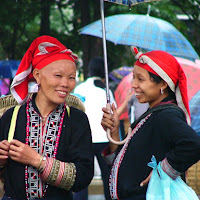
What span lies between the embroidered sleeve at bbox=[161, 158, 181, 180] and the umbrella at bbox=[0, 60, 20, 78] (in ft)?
19.4

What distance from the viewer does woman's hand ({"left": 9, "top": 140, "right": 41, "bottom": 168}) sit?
2.64 metres

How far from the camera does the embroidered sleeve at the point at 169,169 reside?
2729 mm

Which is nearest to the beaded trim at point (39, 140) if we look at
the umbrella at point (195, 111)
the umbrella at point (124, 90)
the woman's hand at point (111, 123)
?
the woman's hand at point (111, 123)

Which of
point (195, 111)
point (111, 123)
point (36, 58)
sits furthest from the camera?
point (195, 111)

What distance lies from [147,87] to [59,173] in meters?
0.89

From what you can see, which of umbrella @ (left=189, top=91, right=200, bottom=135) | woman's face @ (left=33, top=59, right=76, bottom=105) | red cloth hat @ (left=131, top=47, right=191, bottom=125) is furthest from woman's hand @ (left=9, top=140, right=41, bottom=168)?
umbrella @ (left=189, top=91, right=200, bottom=135)

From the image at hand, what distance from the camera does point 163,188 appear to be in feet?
8.98

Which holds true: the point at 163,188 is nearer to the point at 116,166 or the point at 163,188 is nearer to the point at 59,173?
the point at 116,166

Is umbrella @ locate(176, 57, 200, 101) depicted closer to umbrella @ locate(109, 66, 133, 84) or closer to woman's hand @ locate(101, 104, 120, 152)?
woman's hand @ locate(101, 104, 120, 152)

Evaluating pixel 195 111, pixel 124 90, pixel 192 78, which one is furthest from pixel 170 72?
pixel 124 90

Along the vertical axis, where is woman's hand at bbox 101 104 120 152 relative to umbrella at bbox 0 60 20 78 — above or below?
above

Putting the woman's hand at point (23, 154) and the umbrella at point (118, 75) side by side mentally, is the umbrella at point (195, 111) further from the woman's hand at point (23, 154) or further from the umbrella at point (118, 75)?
the umbrella at point (118, 75)

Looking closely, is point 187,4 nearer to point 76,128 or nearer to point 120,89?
point 120,89

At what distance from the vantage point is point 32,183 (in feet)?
9.02
